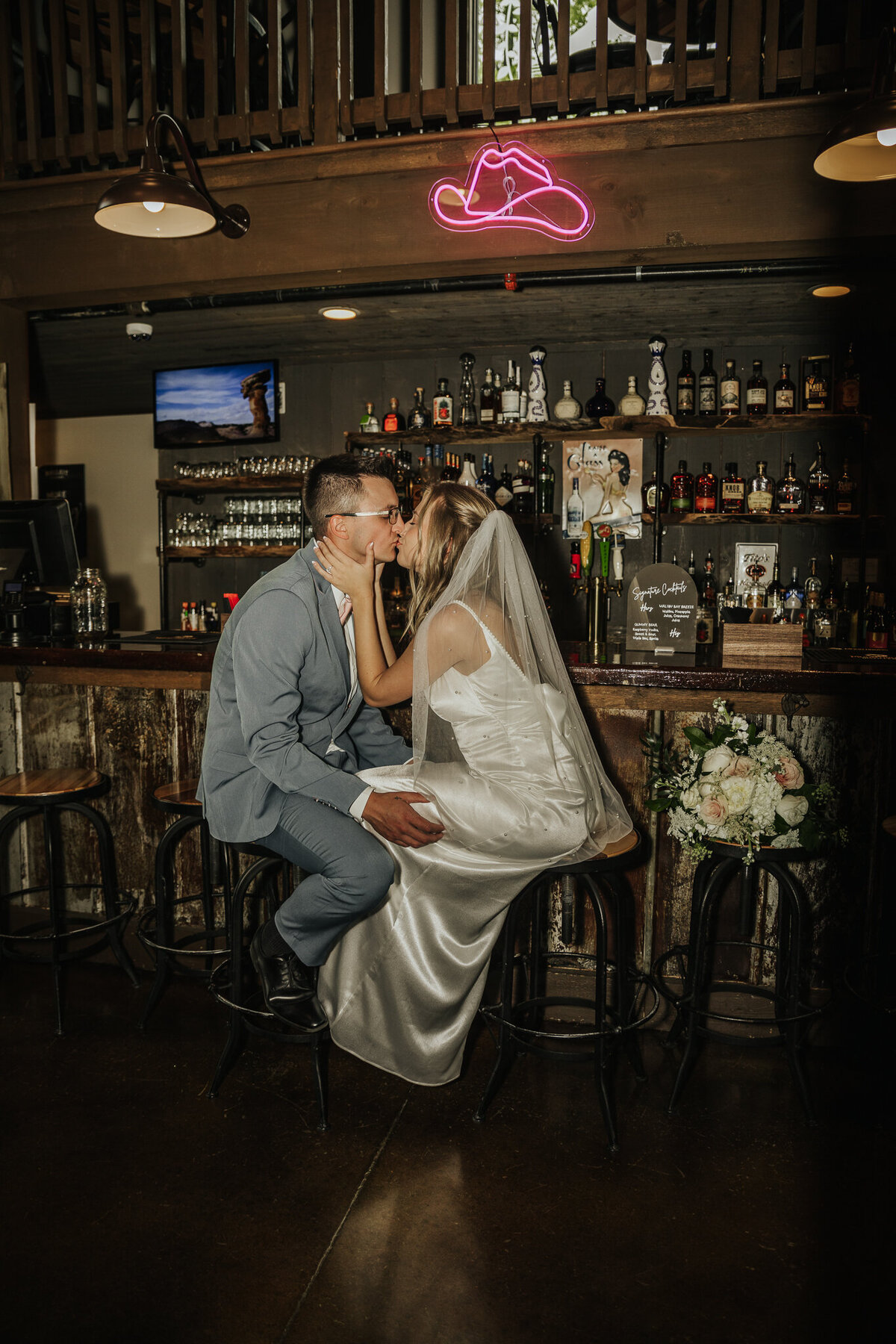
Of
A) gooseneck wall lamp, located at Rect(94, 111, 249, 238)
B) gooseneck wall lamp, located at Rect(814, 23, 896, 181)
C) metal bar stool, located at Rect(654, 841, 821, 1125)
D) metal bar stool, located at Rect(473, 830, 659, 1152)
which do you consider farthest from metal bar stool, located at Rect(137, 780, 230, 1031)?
gooseneck wall lamp, located at Rect(814, 23, 896, 181)

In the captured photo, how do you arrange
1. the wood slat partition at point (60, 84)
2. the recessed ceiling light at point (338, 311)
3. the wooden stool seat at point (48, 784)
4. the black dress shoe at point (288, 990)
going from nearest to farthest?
the black dress shoe at point (288, 990) → the wooden stool seat at point (48, 784) → the wood slat partition at point (60, 84) → the recessed ceiling light at point (338, 311)

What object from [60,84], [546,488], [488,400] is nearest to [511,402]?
[488,400]

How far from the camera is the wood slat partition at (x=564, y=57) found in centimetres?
347

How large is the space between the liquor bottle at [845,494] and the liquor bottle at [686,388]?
37.3 inches

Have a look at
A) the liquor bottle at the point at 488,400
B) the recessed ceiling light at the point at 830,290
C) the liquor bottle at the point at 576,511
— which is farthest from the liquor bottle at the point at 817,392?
the liquor bottle at the point at 488,400

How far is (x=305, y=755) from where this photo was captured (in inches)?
85.0

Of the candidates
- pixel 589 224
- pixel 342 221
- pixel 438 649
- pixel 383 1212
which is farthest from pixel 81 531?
pixel 383 1212

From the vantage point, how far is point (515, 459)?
222 inches

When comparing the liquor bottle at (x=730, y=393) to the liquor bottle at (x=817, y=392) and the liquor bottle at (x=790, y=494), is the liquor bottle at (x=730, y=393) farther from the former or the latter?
the liquor bottle at (x=790, y=494)

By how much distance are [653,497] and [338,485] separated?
10.5ft

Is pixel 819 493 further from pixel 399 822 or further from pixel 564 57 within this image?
pixel 399 822

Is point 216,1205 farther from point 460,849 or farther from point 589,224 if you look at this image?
point 589,224

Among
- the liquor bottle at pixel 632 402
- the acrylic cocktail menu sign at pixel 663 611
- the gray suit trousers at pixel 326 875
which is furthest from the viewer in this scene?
the liquor bottle at pixel 632 402

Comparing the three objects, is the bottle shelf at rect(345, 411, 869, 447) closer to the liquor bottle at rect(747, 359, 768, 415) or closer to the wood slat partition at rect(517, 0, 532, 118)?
the liquor bottle at rect(747, 359, 768, 415)
